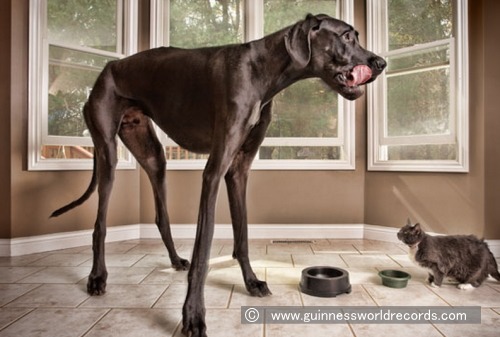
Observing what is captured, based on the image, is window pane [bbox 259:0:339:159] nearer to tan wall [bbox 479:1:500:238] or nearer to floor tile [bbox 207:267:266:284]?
tan wall [bbox 479:1:500:238]

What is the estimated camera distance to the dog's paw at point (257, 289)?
1.94 meters

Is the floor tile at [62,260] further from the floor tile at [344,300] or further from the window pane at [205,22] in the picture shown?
the window pane at [205,22]

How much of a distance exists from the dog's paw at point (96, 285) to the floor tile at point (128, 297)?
0.11 ft

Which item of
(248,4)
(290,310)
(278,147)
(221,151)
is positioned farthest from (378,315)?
(248,4)

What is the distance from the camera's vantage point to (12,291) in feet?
6.63

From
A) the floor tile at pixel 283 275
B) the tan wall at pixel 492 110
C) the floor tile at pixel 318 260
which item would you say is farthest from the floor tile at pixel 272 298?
the tan wall at pixel 492 110

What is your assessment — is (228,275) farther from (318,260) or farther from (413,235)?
(413,235)

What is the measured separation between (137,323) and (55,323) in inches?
13.9

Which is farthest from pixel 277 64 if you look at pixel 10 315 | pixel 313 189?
pixel 313 189

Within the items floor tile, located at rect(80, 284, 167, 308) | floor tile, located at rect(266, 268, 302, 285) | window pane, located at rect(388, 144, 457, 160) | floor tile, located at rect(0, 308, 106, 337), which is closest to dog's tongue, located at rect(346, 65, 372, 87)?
floor tile, located at rect(266, 268, 302, 285)

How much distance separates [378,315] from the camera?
1.70 metres

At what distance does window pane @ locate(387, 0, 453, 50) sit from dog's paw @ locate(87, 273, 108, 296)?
3.03m

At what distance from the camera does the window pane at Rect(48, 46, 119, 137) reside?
3.08 metres

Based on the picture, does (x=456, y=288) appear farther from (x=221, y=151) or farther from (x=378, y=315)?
(x=221, y=151)
